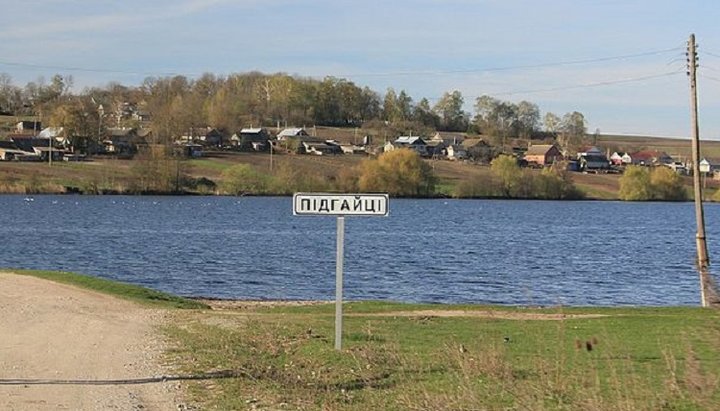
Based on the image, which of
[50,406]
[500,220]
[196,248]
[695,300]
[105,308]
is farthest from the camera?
[500,220]

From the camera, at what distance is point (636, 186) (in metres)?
150

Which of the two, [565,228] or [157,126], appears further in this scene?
[157,126]

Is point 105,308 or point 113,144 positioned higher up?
point 113,144

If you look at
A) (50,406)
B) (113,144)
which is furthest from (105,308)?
(113,144)

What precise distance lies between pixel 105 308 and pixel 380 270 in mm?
24273

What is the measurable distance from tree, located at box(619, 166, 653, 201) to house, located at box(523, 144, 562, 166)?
22.6 m

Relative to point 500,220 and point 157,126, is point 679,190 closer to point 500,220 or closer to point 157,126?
point 500,220

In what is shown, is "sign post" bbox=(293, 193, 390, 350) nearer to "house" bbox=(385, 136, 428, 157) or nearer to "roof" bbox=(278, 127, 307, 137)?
"roof" bbox=(278, 127, 307, 137)

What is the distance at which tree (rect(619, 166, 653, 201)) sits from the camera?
490ft

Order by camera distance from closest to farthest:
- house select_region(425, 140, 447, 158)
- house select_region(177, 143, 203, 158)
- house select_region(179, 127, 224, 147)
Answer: house select_region(177, 143, 203, 158) < house select_region(179, 127, 224, 147) < house select_region(425, 140, 447, 158)

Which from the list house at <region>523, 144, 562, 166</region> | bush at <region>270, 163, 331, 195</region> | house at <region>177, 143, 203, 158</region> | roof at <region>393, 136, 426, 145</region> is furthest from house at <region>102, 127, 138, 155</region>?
house at <region>523, 144, 562, 166</region>

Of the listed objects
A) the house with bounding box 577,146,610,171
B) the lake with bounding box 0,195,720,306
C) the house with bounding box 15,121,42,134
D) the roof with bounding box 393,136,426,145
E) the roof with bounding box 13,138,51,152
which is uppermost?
the house with bounding box 15,121,42,134

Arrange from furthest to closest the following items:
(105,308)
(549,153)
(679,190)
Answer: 1. (549,153)
2. (679,190)
3. (105,308)

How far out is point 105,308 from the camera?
23.8 m
